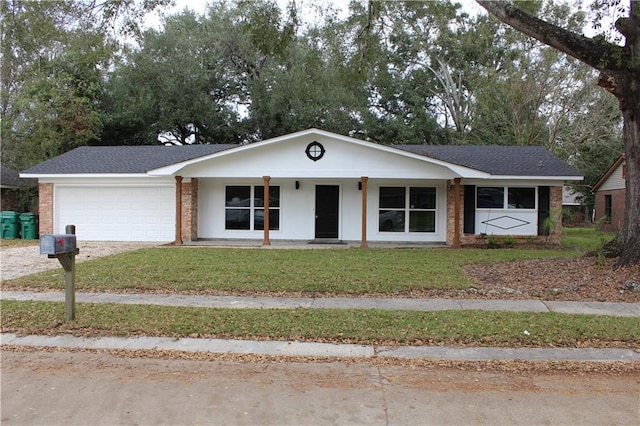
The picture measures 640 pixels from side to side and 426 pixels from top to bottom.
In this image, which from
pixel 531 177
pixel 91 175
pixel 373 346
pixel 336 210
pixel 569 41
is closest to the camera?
pixel 373 346

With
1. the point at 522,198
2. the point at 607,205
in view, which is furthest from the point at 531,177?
the point at 607,205

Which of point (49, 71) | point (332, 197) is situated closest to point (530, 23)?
point (332, 197)

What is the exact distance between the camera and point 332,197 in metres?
18.4

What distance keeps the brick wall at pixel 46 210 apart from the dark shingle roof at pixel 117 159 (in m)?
0.71

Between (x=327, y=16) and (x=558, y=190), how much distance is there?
10079 mm

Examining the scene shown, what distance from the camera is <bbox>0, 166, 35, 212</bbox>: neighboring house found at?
2258cm

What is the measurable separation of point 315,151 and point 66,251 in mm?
11077

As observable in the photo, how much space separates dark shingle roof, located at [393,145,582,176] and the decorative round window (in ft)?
10.2

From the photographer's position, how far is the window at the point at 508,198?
17.6 metres

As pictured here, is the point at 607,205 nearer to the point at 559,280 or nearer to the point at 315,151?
the point at 315,151

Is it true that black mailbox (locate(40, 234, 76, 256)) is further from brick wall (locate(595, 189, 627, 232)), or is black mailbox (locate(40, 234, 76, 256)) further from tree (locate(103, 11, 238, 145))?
brick wall (locate(595, 189, 627, 232))

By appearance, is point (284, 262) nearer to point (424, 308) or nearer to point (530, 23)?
point (424, 308)

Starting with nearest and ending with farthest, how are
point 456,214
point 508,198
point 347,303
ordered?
point 347,303
point 456,214
point 508,198

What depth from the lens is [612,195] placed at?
94.6 ft
